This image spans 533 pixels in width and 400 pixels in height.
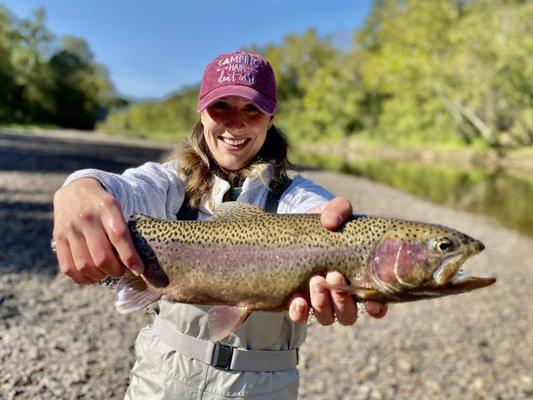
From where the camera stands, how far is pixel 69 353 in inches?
240

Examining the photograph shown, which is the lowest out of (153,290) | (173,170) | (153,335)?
(153,335)

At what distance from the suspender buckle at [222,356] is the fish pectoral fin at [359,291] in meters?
0.77

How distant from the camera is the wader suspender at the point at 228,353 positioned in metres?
2.75

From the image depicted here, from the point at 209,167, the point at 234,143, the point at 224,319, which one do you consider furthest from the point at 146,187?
the point at 224,319

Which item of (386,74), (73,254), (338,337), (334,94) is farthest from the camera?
(334,94)

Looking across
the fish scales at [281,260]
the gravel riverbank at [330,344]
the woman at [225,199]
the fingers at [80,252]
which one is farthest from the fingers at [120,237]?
the gravel riverbank at [330,344]

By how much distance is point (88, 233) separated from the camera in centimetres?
198

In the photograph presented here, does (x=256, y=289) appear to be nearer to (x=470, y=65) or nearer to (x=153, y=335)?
(x=153, y=335)

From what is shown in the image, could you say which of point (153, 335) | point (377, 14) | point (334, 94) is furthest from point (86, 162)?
point (377, 14)

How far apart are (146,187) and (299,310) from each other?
3.20ft

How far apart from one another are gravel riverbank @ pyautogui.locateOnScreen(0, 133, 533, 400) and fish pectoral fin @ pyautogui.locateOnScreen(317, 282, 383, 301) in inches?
157

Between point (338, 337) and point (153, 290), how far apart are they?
6.04 meters

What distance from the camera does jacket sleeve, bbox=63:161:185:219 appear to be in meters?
2.29

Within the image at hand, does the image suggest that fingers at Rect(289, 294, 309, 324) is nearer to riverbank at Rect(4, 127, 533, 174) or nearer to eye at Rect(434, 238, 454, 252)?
eye at Rect(434, 238, 454, 252)
